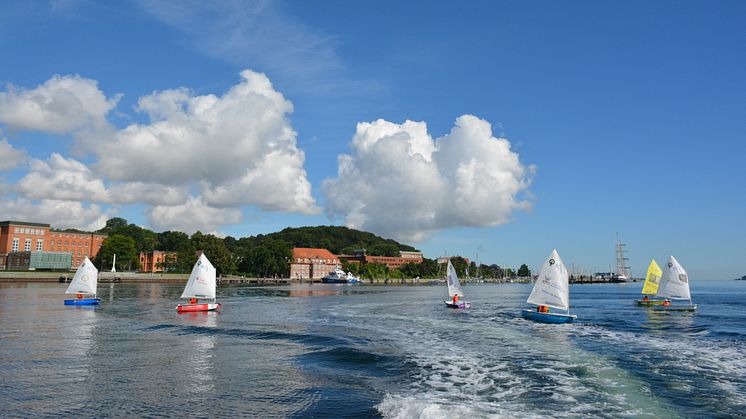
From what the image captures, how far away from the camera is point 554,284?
163ft

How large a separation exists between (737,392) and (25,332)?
42.6 m

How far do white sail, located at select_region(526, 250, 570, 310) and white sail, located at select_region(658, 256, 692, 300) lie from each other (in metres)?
25.9

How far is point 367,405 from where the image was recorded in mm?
19000

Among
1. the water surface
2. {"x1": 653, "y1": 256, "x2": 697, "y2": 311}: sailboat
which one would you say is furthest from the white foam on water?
{"x1": 653, "y1": 256, "x2": 697, "y2": 311}: sailboat

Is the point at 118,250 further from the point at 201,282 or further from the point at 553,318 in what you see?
the point at 553,318

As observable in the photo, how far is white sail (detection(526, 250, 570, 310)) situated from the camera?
49.2m

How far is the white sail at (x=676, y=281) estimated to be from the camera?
2643 inches

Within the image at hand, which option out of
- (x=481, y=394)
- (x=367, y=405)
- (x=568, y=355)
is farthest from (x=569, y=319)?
(x=367, y=405)

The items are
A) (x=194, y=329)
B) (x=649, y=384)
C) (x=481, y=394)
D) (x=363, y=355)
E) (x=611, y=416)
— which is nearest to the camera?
(x=611, y=416)

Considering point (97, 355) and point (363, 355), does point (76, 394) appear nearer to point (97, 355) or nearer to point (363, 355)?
point (97, 355)

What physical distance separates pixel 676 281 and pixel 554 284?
28506mm

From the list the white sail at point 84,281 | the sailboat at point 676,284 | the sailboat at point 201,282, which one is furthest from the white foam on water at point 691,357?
the white sail at point 84,281

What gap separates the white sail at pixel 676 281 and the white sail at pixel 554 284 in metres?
25.9

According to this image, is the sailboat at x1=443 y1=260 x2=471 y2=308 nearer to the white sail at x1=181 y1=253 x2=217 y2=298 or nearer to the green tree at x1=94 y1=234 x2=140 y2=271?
the white sail at x1=181 y1=253 x2=217 y2=298
